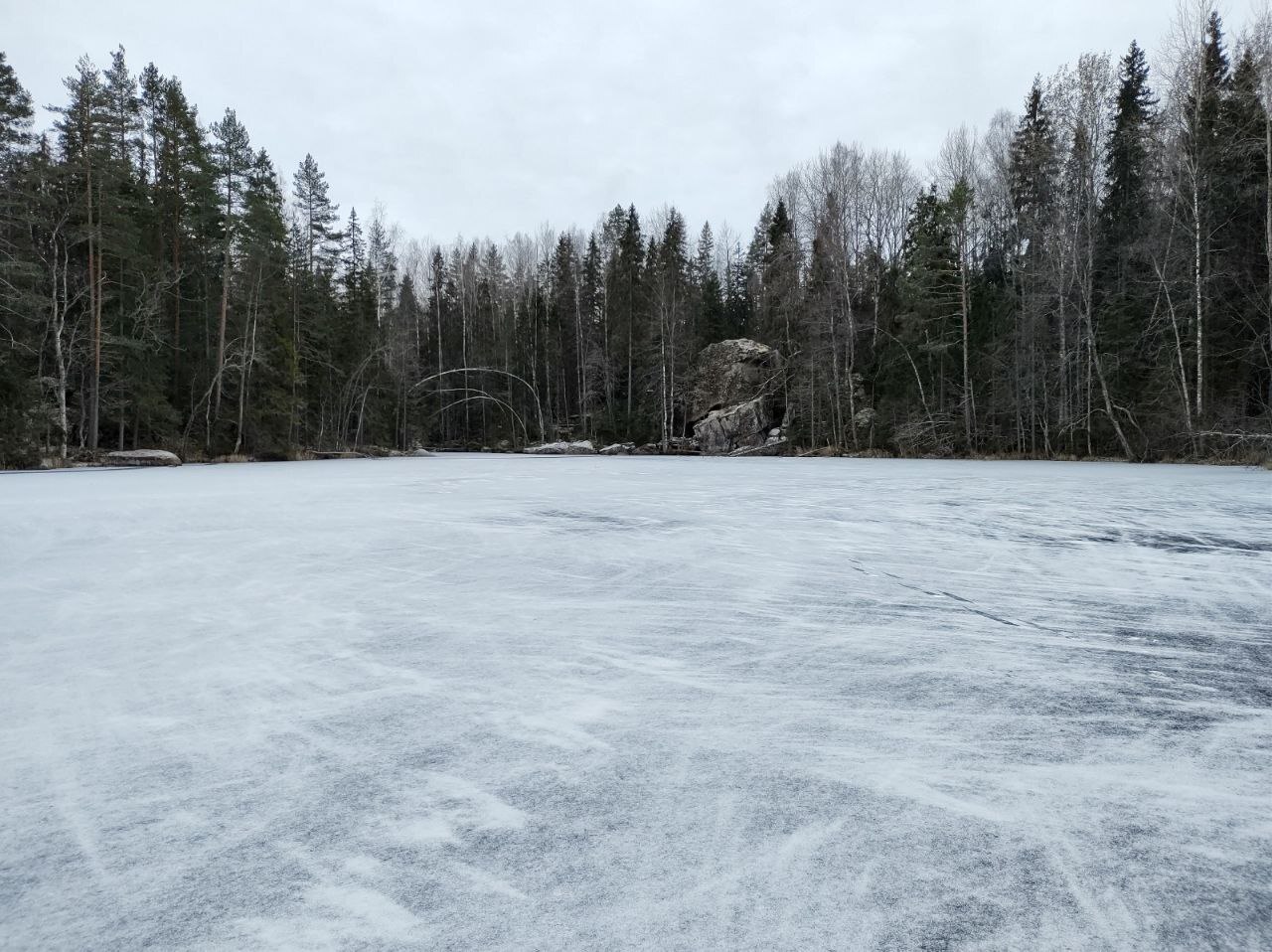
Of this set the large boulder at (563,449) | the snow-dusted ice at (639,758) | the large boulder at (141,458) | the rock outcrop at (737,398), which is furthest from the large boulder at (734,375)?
the snow-dusted ice at (639,758)

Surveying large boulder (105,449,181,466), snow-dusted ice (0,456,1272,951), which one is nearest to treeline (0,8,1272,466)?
large boulder (105,449,181,466)

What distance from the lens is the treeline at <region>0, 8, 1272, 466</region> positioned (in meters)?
17.4

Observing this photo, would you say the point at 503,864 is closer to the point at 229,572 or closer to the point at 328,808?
the point at 328,808

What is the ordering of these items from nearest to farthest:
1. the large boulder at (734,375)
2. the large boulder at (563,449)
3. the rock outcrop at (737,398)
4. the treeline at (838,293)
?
1. the treeline at (838,293)
2. the rock outcrop at (737,398)
3. the large boulder at (734,375)
4. the large boulder at (563,449)

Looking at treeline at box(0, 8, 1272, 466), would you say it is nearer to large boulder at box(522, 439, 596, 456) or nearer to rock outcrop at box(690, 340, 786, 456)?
rock outcrop at box(690, 340, 786, 456)

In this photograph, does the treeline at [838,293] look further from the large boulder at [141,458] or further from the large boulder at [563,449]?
the large boulder at [563,449]

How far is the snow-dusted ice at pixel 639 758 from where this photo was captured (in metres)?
0.96

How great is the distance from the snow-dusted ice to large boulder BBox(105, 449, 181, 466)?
19.7 metres

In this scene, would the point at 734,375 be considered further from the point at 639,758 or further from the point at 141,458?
the point at 639,758

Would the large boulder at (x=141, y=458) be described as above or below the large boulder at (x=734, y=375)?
below

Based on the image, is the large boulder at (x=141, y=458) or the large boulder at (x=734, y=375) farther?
the large boulder at (x=734, y=375)

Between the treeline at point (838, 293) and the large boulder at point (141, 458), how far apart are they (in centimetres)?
110

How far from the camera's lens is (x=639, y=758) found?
1.46 meters

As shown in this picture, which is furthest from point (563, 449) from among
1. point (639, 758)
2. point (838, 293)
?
point (639, 758)
